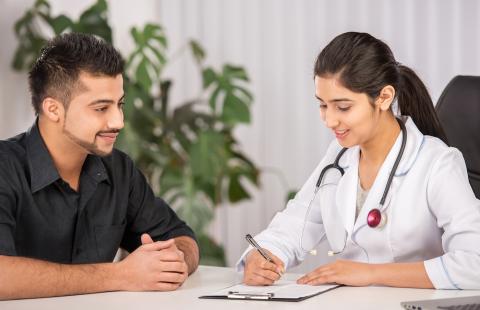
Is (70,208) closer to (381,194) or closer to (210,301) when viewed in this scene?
(210,301)

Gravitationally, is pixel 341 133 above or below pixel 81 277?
above

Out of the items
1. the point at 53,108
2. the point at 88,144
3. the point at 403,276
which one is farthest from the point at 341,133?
the point at 53,108

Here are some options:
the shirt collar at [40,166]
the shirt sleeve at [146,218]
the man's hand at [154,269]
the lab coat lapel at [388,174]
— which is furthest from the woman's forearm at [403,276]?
the shirt collar at [40,166]

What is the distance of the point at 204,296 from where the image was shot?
1825mm

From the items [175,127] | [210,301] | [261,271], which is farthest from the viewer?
[175,127]

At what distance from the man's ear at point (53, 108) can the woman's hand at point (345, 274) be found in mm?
761

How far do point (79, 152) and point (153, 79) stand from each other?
2.30 meters

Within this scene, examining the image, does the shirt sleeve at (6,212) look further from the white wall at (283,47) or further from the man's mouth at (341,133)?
the white wall at (283,47)

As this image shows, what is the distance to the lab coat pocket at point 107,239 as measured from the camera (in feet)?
7.23

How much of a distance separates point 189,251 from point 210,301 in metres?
0.47

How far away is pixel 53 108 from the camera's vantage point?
2.10 meters

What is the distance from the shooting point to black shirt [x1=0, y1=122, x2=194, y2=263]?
2033 mm

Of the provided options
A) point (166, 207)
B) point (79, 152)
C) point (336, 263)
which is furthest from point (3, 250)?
point (336, 263)

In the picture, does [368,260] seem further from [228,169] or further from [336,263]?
[228,169]
